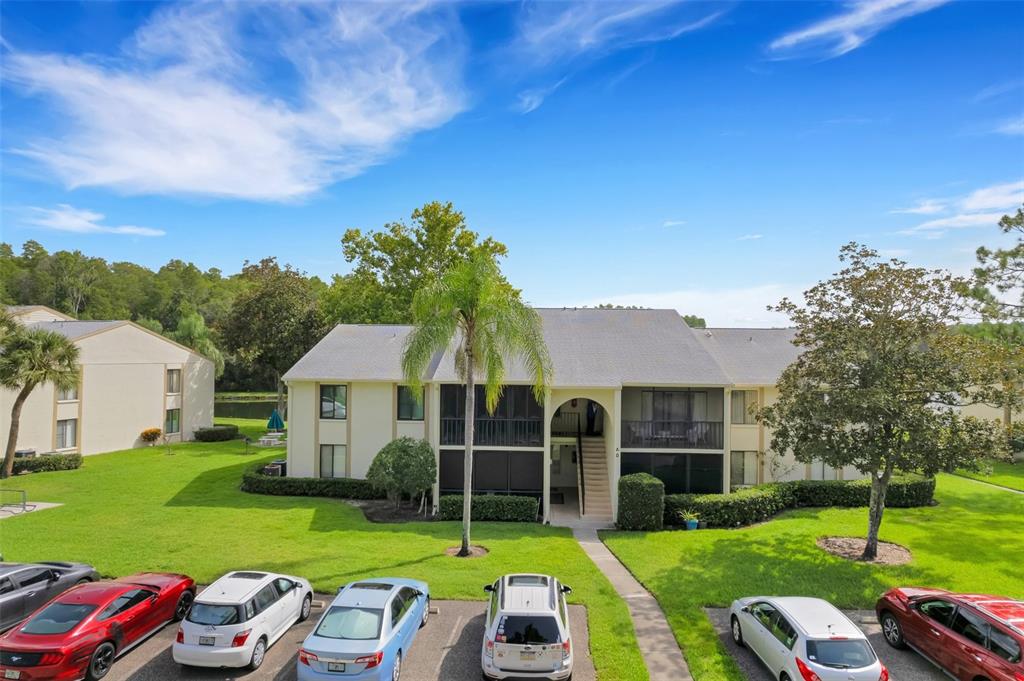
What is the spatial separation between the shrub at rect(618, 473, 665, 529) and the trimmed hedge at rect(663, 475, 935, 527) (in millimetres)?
945

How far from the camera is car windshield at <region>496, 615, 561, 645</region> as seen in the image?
1127 cm

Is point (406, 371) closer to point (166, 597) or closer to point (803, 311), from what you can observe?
point (166, 597)

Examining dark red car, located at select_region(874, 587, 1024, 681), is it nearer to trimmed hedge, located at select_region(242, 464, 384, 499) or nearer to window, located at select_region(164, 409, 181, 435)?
trimmed hedge, located at select_region(242, 464, 384, 499)

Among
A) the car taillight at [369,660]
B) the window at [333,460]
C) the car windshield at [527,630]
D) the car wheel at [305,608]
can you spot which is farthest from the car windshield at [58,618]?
the window at [333,460]

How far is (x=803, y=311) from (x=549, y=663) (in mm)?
15197

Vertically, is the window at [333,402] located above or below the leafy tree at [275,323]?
below

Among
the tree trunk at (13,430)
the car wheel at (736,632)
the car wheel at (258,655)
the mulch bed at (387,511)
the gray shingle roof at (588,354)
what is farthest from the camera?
the tree trunk at (13,430)

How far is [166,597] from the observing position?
45.4ft

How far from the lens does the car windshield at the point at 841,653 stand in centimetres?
1075

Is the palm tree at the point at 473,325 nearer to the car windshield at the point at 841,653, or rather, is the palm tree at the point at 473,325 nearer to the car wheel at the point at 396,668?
the car wheel at the point at 396,668

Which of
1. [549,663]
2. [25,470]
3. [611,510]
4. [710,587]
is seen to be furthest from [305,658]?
[25,470]

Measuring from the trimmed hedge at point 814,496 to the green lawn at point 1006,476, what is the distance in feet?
18.1

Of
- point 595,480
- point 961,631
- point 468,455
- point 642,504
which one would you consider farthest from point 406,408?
point 961,631

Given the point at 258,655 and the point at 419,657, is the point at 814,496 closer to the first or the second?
the point at 419,657
